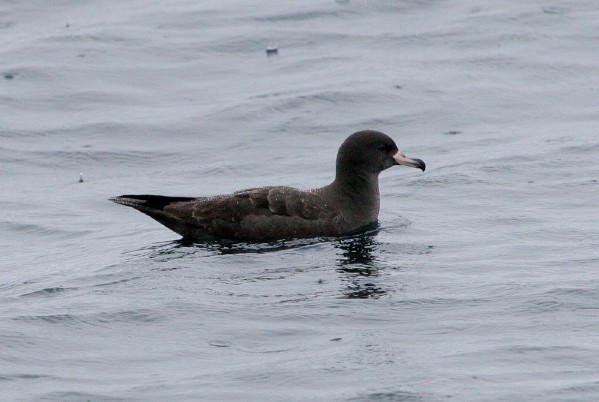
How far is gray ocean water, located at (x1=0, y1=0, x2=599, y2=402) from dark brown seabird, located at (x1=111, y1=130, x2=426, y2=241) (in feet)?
0.64

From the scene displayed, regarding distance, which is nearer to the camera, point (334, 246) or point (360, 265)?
point (360, 265)

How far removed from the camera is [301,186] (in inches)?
559

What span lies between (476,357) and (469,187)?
5.72m

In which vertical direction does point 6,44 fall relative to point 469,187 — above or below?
above

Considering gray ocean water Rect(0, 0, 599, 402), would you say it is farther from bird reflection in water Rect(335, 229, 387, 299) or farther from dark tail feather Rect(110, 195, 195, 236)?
dark tail feather Rect(110, 195, 195, 236)

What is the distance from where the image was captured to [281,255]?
1098 cm

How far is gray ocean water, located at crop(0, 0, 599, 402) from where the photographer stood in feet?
26.9

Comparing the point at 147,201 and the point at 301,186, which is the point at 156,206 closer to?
the point at 147,201

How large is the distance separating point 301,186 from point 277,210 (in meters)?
2.78

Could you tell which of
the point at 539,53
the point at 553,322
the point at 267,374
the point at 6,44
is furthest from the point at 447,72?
the point at 267,374

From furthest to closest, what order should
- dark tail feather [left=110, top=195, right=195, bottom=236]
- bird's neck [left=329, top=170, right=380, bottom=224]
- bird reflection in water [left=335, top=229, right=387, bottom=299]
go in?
1. bird's neck [left=329, top=170, right=380, bottom=224]
2. dark tail feather [left=110, top=195, right=195, bottom=236]
3. bird reflection in water [left=335, top=229, right=387, bottom=299]

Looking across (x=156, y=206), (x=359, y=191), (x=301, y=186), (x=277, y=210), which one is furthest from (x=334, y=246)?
(x=301, y=186)

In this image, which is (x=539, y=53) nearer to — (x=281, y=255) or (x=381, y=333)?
(x=281, y=255)

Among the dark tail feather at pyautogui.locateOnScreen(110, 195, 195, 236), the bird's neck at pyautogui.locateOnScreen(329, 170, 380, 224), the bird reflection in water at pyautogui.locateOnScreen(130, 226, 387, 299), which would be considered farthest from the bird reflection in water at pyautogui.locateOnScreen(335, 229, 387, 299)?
the dark tail feather at pyautogui.locateOnScreen(110, 195, 195, 236)
